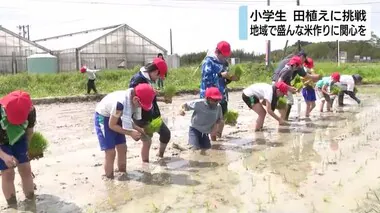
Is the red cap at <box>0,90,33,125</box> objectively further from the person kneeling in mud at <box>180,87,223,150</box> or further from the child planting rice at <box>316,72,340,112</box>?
the child planting rice at <box>316,72,340,112</box>

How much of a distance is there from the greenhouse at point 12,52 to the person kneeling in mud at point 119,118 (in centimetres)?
2620

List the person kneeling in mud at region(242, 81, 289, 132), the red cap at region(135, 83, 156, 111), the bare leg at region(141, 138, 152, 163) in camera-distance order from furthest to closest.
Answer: the person kneeling in mud at region(242, 81, 289, 132), the bare leg at region(141, 138, 152, 163), the red cap at region(135, 83, 156, 111)

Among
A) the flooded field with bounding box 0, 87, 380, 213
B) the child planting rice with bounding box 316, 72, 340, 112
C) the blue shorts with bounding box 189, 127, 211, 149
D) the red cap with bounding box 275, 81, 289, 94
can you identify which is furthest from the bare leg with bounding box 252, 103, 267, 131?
the child planting rice with bounding box 316, 72, 340, 112

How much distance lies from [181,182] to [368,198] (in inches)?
75.5

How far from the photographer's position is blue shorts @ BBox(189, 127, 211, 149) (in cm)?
689

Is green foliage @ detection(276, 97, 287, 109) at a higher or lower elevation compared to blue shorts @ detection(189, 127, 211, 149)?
higher

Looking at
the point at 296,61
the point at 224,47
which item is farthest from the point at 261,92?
the point at 224,47

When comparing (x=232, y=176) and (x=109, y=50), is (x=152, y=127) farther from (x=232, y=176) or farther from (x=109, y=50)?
(x=109, y=50)

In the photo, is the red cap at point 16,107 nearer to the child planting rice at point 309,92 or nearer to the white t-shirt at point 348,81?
the child planting rice at point 309,92

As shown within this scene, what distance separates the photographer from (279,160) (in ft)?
19.9

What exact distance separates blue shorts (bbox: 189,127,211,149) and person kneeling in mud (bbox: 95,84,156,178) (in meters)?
1.58

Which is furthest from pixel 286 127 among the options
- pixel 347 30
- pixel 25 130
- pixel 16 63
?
pixel 16 63

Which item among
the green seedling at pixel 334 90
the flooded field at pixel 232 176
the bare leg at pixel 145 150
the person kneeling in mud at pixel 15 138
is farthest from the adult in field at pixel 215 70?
the green seedling at pixel 334 90

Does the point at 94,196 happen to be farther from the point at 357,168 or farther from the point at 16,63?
the point at 16,63
